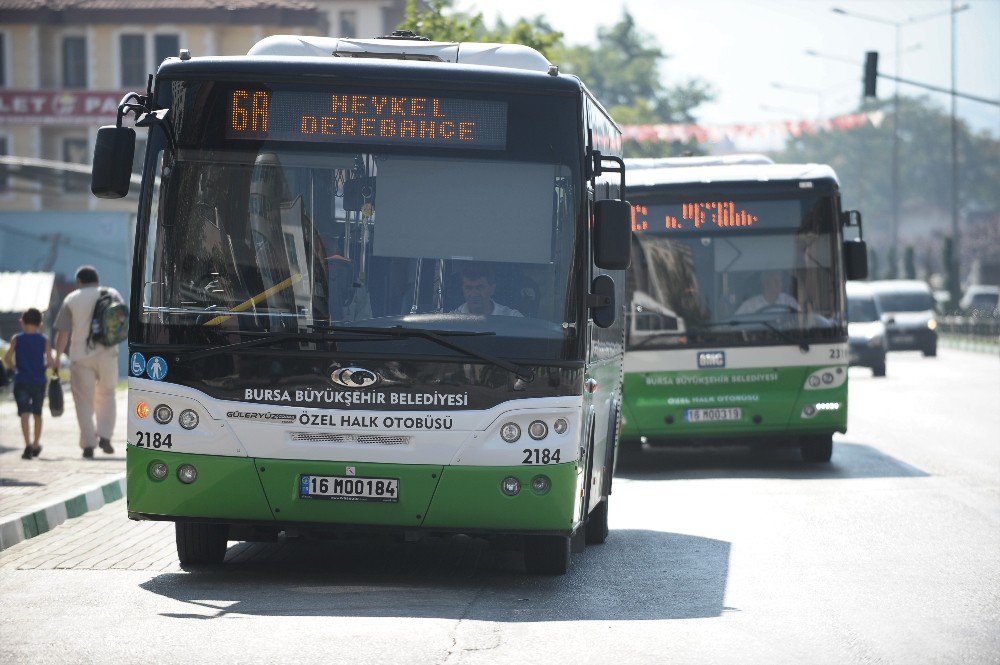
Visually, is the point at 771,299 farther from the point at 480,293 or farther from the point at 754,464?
the point at 480,293

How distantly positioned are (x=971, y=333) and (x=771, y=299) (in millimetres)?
43033

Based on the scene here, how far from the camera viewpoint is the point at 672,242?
58.7 feet

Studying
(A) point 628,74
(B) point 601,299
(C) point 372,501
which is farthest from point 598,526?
(A) point 628,74

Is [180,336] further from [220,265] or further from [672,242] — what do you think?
[672,242]

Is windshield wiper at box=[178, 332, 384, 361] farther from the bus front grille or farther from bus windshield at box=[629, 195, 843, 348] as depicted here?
bus windshield at box=[629, 195, 843, 348]

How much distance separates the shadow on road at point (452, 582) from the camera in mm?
8883

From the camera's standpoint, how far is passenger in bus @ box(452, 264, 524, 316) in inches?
371

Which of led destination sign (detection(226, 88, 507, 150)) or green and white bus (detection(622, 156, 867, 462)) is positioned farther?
green and white bus (detection(622, 156, 867, 462))

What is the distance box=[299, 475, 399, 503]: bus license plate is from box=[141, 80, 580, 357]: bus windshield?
31.5 inches

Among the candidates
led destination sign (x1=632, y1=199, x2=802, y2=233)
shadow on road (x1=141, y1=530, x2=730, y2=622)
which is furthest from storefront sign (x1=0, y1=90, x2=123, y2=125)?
shadow on road (x1=141, y1=530, x2=730, y2=622)

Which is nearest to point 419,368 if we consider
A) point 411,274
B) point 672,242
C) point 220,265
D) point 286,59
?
point 411,274

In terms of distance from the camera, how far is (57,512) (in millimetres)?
13023

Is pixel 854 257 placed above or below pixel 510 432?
above

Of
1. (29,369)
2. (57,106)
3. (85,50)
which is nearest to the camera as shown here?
(29,369)
